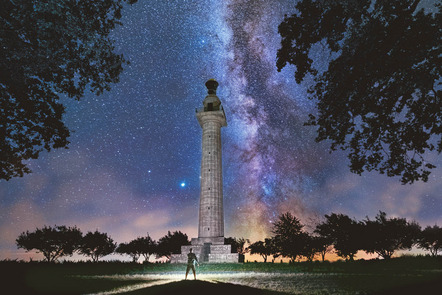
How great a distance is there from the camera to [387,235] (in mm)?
49594

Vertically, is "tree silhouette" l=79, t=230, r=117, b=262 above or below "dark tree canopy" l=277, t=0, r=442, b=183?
below

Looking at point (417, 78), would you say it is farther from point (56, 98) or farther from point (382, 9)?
point (56, 98)

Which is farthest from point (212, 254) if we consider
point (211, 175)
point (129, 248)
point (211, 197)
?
point (129, 248)

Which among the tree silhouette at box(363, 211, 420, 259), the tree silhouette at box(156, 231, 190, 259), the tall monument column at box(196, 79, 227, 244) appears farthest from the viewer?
the tree silhouette at box(156, 231, 190, 259)

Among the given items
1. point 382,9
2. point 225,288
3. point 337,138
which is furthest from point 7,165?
point 382,9

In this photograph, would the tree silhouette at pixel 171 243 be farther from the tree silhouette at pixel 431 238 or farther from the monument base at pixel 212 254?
the tree silhouette at pixel 431 238

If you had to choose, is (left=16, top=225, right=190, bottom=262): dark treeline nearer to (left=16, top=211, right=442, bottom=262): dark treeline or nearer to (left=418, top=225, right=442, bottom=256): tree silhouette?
(left=16, top=211, right=442, bottom=262): dark treeline

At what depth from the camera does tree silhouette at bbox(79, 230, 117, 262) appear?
70938 mm

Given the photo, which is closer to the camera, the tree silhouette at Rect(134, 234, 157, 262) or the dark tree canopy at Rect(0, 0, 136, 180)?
the dark tree canopy at Rect(0, 0, 136, 180)

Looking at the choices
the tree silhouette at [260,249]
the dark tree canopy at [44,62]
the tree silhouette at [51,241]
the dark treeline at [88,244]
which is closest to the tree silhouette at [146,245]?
the dark treeline at [88,244]

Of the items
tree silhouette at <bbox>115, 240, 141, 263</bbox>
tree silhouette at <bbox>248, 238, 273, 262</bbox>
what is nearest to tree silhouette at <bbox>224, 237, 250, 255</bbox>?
tree silhouette at <bbox>248, 238, 273, 262</bbox>

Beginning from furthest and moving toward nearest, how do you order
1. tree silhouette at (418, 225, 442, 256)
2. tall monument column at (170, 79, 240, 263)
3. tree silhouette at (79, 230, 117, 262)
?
tree silhouette at (79, 230, 117, 262) < tree silhouette at (418, 225, 442, 256) < tall monument column at (170, 79, 240, 263)

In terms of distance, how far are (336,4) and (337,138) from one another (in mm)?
6064

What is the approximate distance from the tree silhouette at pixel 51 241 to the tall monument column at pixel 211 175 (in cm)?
4292
